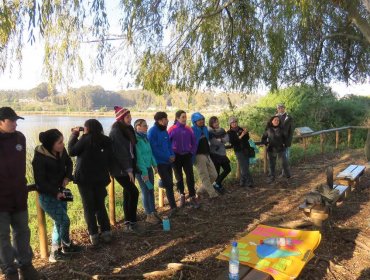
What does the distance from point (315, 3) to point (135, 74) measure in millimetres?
2898

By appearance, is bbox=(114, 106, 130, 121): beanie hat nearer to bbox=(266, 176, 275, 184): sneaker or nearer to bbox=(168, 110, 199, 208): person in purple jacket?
bbox=(168, 110, 199, 208): person in purple jacket

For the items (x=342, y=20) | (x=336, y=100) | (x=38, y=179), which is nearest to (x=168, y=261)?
(x=38, y=179)

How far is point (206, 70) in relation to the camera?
625cm

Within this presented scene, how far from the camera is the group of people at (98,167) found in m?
3.48

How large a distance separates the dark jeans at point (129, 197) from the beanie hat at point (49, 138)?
117 cm

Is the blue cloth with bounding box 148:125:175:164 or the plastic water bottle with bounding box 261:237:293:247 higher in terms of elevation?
the blue cloth with bounding box 148:125:175:164

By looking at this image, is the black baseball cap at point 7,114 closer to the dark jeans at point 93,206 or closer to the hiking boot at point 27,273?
the dark jeans at point 93,206

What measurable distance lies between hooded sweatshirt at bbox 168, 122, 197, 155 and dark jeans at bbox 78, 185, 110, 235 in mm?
1727

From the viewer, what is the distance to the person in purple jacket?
6.00 m

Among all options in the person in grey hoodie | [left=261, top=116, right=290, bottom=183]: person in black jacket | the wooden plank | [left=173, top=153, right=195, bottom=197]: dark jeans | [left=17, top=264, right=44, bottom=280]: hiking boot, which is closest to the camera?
the wooden plank

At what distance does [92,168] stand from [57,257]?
1057 millimetres

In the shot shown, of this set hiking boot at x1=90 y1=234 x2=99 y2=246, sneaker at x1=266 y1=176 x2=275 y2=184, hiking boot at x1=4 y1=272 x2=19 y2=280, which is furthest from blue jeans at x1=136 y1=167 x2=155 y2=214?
sneaker at x1=266 y1=176 x2=275 y2=184

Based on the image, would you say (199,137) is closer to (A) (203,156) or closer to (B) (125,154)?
(A) (203,156)

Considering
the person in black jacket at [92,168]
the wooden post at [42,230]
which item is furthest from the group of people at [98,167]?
the wooden post at [42,230]
